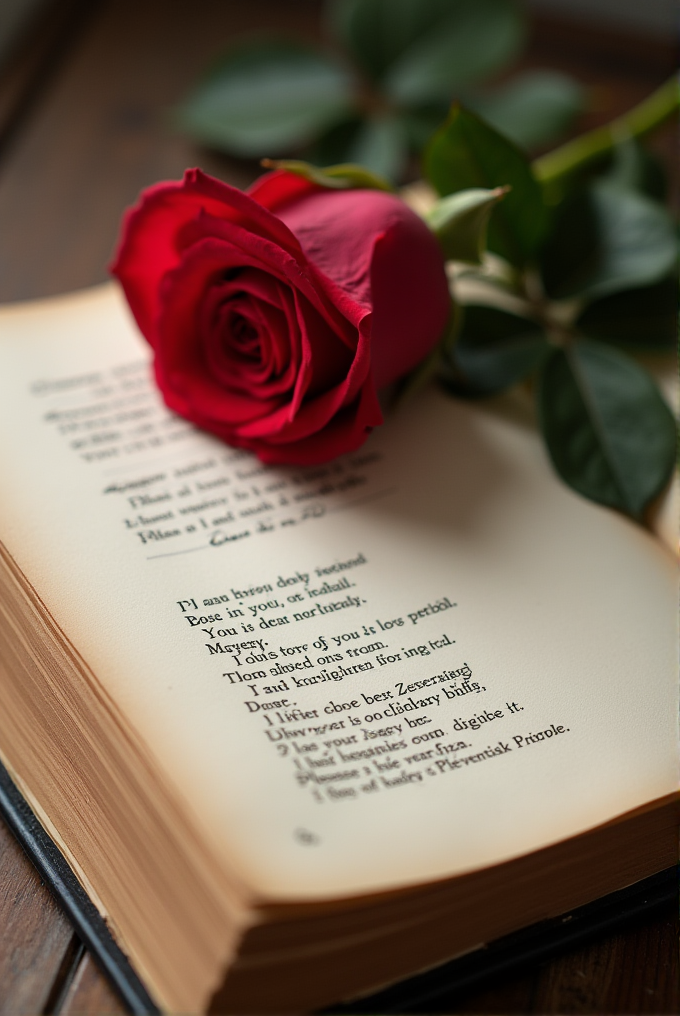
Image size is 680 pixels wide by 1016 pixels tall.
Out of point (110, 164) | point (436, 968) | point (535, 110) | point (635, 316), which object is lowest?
point (436, 968)

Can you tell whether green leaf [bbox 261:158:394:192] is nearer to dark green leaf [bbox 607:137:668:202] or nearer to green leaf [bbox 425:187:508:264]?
green leaf [bbox 425:187:508:264]

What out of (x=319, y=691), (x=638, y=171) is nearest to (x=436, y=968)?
(x=319, y=691)

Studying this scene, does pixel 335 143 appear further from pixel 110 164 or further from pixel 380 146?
pixel 110 164

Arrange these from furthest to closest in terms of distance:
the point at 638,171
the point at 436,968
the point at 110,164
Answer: the point at 110,164 → the point at 638,171 → the point at 436,968

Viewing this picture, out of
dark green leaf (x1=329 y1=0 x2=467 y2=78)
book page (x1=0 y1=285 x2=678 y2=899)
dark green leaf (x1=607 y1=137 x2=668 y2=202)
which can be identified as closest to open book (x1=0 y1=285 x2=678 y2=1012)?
book page (x1=0 y1=285 x2=678 y2=899)

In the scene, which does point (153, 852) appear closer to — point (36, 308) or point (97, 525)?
point (97, 525)

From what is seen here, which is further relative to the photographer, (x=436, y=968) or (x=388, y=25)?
(x=388, y=25)

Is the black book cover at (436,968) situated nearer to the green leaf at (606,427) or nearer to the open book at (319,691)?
the open book at (319,691)
